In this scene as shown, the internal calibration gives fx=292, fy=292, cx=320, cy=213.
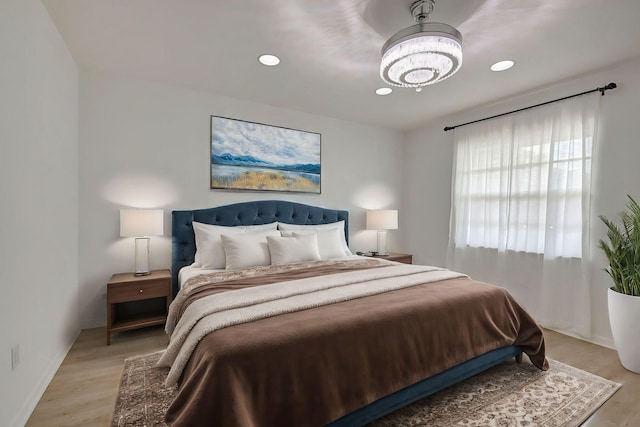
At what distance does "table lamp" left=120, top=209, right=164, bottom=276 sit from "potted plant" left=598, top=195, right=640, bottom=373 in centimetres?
397

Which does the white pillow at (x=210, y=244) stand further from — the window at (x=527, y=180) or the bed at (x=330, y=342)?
the window at (x=527, y=180)

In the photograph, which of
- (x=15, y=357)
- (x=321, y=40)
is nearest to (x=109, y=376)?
(x=15, y=357)

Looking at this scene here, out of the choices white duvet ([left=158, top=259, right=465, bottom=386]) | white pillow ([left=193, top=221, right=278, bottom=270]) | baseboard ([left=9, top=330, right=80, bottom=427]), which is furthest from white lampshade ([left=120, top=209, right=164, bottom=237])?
baseboard ([left=9, top=330, right=80, bottom=427])

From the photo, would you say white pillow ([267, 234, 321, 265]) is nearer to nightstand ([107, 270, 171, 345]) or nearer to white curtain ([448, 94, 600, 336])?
nightstand ([107, 270, 171, 345])

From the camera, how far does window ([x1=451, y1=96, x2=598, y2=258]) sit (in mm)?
2898

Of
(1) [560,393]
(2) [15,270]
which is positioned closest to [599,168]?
(1) [560,393]

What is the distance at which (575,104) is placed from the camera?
115 inches

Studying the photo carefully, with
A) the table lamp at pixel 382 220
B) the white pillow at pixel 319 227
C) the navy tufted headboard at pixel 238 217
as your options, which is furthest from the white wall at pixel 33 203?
the table lamp at pixel 382 220

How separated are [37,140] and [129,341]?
182 centimetres

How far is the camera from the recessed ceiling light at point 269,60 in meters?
2.55

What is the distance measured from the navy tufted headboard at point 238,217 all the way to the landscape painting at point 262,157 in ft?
0.83

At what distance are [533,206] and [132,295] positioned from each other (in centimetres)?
418

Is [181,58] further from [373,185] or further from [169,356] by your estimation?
[373,185]

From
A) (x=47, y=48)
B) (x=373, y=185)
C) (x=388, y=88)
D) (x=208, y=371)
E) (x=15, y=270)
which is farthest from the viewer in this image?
(x=373, y=185)
